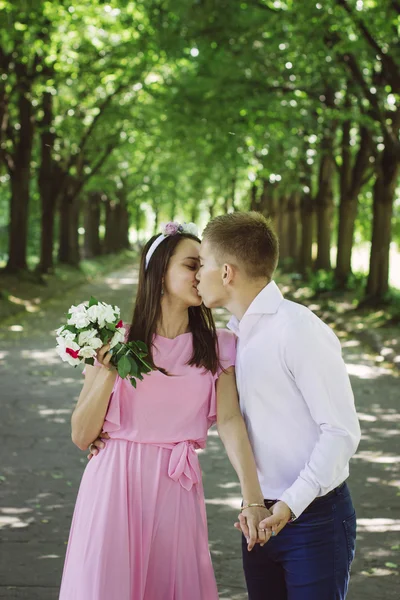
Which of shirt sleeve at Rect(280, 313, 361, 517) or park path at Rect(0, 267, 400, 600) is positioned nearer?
shirt sleeve at Rect(280, 313, 361, 517)

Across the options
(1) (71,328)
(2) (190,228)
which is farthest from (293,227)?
(1) (71,328)

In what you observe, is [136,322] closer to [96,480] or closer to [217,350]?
[217,350]

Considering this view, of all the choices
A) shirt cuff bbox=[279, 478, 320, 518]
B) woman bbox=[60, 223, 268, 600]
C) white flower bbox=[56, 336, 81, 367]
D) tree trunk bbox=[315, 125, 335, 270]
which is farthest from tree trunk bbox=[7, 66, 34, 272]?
shirt cuff bbox=[279, 478, 320, 518]

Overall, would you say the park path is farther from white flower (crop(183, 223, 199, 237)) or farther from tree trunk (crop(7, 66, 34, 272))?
tree trunk (crop(7, 66, 34, 272))

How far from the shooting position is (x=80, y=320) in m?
3.13


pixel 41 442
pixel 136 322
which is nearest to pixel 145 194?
pixel 41 442

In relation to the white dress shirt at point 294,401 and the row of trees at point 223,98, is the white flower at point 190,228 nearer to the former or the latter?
the white dress shirt at point 294,401

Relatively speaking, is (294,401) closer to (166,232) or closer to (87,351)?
(87,351)

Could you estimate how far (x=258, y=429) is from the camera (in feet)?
9.92

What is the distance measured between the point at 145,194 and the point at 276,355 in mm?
58941

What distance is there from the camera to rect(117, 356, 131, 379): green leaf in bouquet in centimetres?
308

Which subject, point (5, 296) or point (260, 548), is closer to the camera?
point (260, 548)

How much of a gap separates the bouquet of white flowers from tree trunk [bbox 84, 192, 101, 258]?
4490cm

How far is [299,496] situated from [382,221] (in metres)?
18.4
